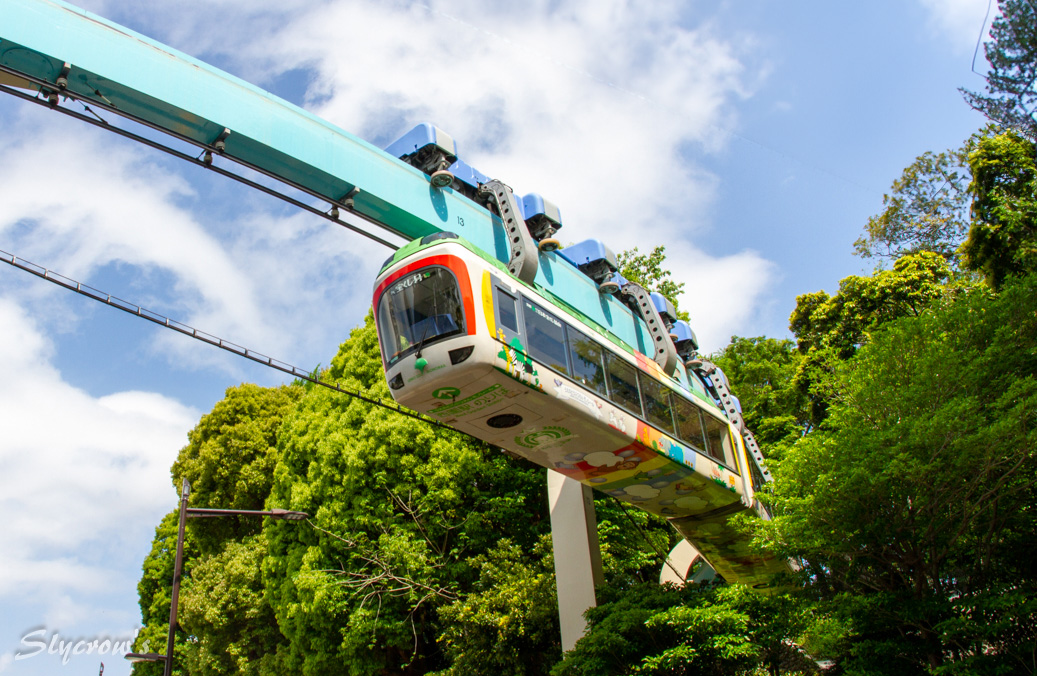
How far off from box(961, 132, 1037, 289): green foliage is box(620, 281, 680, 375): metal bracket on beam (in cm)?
758

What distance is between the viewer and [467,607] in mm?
17578

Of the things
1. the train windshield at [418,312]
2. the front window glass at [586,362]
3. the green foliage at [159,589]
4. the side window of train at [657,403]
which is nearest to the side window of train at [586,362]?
the front window glass at [586,362]

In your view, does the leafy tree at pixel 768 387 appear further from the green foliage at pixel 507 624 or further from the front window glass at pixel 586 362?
the front window glass at pixel 586 362

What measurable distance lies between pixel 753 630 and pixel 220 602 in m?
20.1

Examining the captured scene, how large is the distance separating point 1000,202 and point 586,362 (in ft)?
37.0

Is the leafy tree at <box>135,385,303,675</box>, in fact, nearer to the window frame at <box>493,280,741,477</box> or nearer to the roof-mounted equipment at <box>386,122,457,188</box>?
the window frame at <box>493,280,741,477</box>

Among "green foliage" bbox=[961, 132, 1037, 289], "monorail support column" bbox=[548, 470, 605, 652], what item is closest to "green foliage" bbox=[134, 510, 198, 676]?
"monorail support column" bbox=[548, 470, 605, 652]

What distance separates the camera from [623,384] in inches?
507

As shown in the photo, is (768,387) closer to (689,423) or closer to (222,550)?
(689,423)

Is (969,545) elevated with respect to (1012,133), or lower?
lower

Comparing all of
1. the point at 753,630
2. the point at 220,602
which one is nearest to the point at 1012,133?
the point at 753,630

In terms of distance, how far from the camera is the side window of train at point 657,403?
1334 centimetres

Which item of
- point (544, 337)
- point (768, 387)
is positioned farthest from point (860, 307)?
point (544, 337)

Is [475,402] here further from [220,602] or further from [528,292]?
[220,602]
